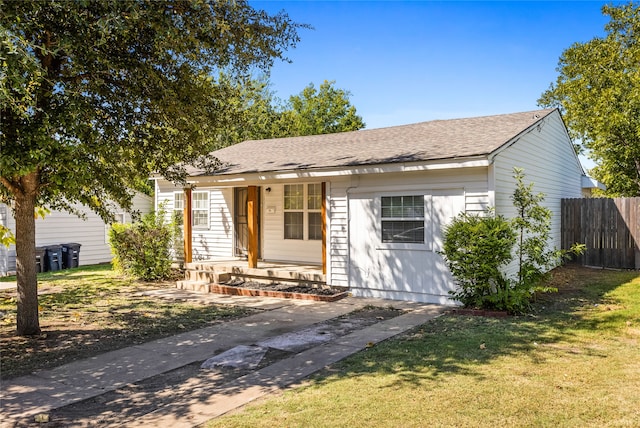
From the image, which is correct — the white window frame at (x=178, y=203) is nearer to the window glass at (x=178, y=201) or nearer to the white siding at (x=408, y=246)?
the window glass at (x=178, y=201)

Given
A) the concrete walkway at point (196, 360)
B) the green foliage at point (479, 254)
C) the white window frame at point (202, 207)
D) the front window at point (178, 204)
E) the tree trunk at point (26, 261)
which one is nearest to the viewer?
the concrete walkway at point (196, 360)

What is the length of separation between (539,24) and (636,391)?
15.9 metres

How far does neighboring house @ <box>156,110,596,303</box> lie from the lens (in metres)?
9.38

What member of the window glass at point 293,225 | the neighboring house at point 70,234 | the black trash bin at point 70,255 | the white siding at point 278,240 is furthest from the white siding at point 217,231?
the black trash bin at point 70,255

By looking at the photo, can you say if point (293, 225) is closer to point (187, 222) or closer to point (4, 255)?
point (187, 222)

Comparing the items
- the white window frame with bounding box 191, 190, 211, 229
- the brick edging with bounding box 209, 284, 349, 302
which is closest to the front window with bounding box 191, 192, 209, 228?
the white window frame with bounding box 191, 190, 211, 229

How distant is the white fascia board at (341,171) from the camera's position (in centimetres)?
877

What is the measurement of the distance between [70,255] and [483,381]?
1733 cm

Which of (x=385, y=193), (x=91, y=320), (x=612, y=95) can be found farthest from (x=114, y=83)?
(x=612, y=95)

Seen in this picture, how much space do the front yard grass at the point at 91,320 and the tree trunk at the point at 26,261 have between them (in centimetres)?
26

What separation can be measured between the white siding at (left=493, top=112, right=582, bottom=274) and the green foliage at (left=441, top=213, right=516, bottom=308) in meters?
1.25

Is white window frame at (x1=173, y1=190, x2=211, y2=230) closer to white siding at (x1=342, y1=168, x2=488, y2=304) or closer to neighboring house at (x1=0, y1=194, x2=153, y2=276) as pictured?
neighboring house at (x1=0, y1=194, x2=153, y2=276)

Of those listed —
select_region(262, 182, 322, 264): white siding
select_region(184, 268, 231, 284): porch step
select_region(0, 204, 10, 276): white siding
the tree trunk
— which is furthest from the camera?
select_region(0, 204, 10, 276): white siding

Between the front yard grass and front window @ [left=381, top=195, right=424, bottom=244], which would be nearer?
the front yard grass
